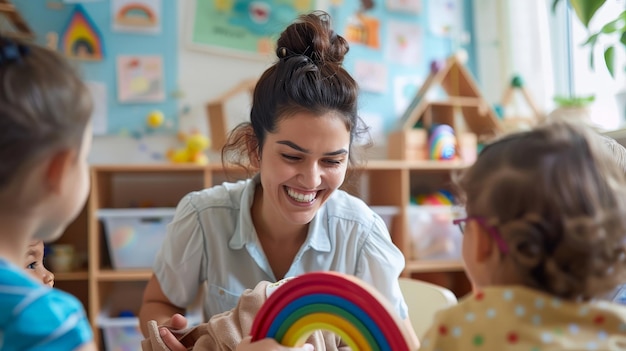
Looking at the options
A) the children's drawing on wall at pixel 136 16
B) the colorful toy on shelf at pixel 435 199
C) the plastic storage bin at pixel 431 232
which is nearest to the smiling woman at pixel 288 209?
the plastic storage bin at pixel 431 232

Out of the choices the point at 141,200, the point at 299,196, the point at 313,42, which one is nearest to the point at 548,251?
the point at 299,196

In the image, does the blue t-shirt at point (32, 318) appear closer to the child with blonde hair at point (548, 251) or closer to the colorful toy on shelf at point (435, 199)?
the child with blonde hair at point (548, 251)

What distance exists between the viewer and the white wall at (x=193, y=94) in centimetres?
281

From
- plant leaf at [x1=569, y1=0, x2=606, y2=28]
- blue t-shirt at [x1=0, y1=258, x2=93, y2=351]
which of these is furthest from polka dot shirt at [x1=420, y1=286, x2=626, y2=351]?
plant leaf at [x1=569, y1=0, x2=606, y2=28]

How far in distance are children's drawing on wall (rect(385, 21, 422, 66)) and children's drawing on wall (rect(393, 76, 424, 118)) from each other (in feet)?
0.27

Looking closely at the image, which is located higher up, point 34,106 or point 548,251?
point 34,106

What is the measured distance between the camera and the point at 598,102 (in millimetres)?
2590

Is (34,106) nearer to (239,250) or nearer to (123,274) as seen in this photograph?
(239,250)

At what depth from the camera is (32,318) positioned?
60 cm

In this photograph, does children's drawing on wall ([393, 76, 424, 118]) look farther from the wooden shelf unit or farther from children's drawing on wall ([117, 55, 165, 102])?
children's drawing on wall ([117, 55, 165, 102])

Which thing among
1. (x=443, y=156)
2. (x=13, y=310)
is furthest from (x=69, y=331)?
(x=443, y=156)

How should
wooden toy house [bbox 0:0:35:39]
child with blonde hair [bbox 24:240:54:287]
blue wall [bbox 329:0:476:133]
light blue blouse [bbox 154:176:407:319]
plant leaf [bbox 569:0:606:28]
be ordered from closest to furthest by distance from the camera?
child with blonde hair [bbox 24:240:54:287] < plant leaf [bbox 569:0:606:28] < light blue blouse [bbox 154:176:407:319] < wooden toy house [bbox 0:0:35:39] < blue wall [bbox 329:0:476:133]

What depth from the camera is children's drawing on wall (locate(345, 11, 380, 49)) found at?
3.02 metres

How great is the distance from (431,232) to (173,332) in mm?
1793
